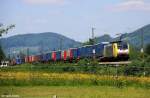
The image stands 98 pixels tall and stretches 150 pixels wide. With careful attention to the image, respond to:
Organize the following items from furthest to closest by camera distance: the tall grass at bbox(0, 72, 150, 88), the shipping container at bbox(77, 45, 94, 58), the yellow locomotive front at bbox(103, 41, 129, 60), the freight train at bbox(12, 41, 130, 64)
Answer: the shipping container at bbox(77, 45, 94, 58) < the freight train at bbox(12, 41, 130, 64) < the yellow locomotive front at bbox(103, 41, 129, 60) < the tall grass at bbox(0, 72, 150, 88)

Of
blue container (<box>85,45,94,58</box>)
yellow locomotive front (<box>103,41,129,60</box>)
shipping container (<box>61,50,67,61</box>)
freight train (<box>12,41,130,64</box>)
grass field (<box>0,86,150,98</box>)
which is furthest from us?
shipping container (<box>61,50,67,61</box>)

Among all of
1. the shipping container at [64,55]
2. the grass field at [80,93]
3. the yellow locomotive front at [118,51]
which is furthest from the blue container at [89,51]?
the grass field at [80,93]

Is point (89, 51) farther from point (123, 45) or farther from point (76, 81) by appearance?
point (76, 81)

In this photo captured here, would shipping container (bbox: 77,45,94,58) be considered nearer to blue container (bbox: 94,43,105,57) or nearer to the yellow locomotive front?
blue container (bbox: 94,43,105,57)

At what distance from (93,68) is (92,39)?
6874 cm

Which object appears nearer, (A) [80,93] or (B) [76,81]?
(A) [80,93]

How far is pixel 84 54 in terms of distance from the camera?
7675 cm

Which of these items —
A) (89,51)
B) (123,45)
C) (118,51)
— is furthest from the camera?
(89,51)

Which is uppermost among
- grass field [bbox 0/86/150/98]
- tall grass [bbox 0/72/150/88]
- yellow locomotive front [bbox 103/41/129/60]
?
yellow locomotive front [bbox 103/41/129/60]

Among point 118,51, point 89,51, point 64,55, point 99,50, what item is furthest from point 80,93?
point 64,55

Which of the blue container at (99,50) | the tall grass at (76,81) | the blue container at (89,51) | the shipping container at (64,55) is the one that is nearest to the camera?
the tall grass at (76,81)

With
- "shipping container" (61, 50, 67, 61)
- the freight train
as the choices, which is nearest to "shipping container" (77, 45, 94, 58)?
the freight train

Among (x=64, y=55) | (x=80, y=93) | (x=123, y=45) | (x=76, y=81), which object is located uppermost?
(x=123, y=45)

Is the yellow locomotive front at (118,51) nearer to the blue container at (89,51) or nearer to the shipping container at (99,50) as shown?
the shipping container at (99,50)
